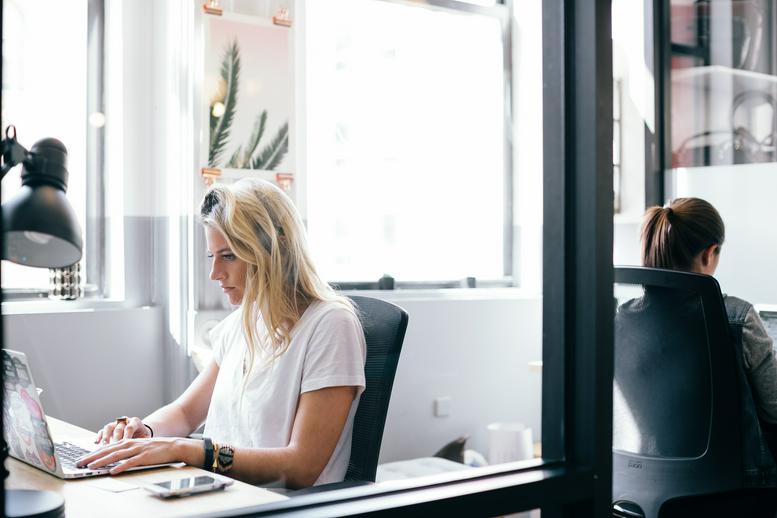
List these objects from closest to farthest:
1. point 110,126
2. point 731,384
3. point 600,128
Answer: point 600,128 → point 731,384 → point 110,126

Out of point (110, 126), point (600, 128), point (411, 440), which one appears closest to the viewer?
point (600, 128)

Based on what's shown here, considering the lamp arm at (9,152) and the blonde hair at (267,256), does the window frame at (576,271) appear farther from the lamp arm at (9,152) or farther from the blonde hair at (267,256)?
the blonde hair at (267,256)

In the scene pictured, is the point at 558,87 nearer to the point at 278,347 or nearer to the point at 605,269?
the point at 605,269

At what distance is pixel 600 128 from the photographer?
994 mm

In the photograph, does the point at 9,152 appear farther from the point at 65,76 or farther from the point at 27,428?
the point at 65,76

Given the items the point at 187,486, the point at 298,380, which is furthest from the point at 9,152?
the point at 298,380

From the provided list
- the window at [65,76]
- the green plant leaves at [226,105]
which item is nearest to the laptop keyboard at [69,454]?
the window at [65,76]

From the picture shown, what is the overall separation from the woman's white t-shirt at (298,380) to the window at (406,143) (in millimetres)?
1696

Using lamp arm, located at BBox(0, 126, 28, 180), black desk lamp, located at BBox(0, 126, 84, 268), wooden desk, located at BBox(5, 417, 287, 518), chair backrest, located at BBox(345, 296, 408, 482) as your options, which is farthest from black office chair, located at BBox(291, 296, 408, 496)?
lamp arm, located at BBox(0, 126, 28, 180)

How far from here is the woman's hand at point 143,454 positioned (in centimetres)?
137

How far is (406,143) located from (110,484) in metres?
2.77

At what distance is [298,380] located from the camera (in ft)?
5.51

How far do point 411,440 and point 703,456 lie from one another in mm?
1919

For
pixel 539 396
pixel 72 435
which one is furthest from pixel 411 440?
pixel 539 396
